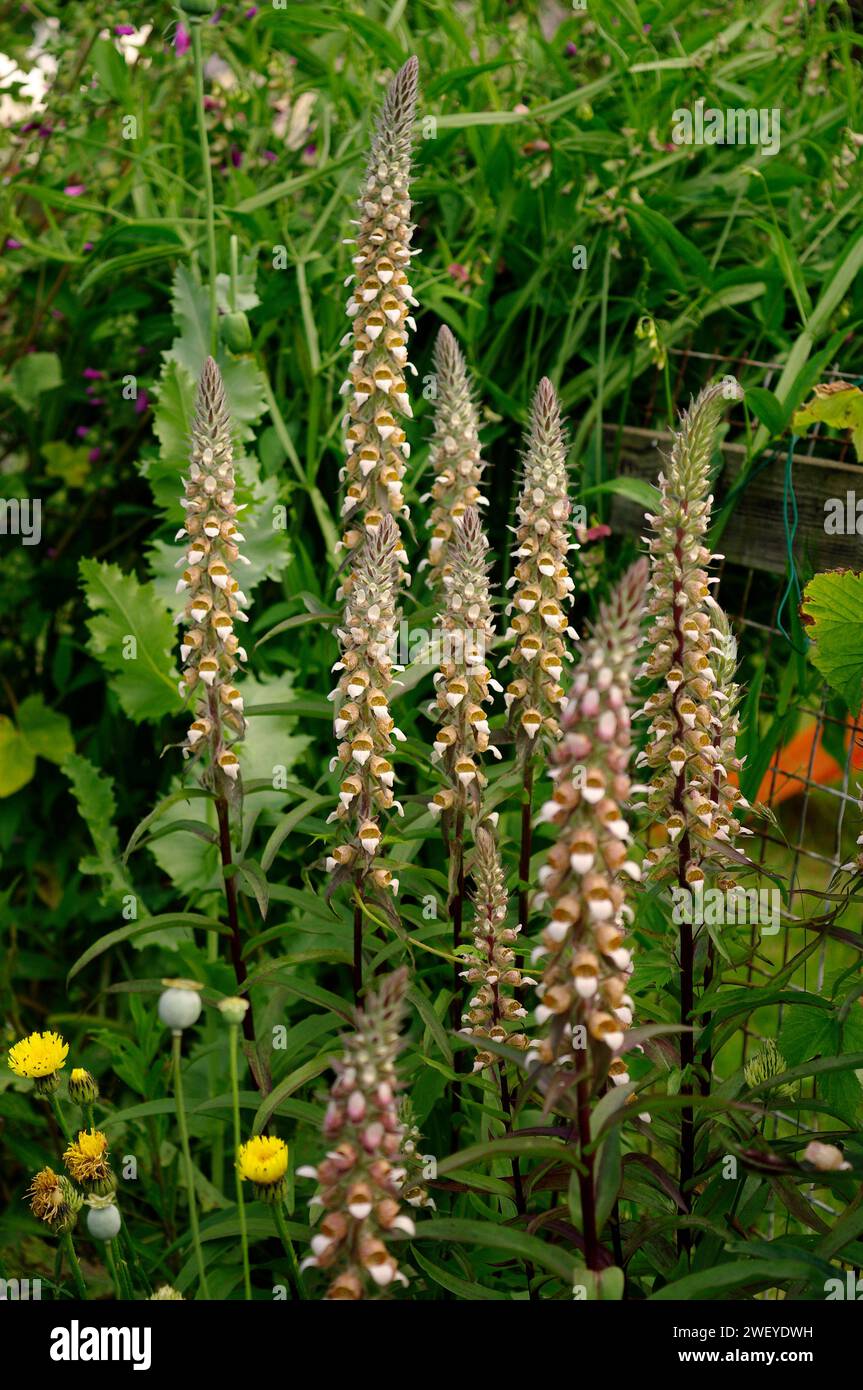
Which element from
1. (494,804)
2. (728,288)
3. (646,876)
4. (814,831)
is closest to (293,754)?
(494,804)

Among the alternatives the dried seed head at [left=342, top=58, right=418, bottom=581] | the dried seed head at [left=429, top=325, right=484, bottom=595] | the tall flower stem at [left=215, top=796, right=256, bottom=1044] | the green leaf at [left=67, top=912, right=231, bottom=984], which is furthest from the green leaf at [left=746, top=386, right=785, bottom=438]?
the green leaf at [left=67, top=912, right=231, bottom=984]

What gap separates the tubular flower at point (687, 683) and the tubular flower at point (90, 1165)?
0.72 m

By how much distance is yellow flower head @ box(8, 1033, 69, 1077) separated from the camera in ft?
5.28

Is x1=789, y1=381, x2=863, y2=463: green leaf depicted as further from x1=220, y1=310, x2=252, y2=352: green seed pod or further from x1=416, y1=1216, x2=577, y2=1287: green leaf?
x1=416, y1=1216, x2=577, y2=1287: green leaf

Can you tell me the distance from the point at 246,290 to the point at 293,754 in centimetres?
92

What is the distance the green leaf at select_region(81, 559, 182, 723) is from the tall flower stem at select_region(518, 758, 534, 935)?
→ 90 centimetres

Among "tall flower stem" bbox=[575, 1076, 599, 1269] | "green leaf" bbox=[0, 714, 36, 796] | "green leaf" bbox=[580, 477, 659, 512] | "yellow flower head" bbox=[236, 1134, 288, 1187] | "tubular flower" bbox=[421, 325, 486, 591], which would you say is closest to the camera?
"tall flower stem" bbox=[575, 1076, 599, 1269]

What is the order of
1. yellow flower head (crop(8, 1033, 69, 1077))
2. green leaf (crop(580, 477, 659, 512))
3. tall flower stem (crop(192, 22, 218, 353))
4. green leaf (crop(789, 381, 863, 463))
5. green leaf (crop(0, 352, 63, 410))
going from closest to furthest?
yellow flower head (crop(8, 1033, 69, 1077)), green leaf (crop(789, 381, 863, 463)), tall flower stem (crop(192, 22, 218, 353)), green leaf (crop(580, 477, 659, 512)), green leaf (crop(0, 352, 63, 410))

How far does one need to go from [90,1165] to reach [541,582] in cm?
88

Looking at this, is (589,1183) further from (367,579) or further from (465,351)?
(465,351)

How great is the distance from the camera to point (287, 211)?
274cm

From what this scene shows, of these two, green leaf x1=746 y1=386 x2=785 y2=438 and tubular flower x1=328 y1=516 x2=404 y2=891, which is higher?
green leaf x1=746 y1=386 x2=785 y2=438

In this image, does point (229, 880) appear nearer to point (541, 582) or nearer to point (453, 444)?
point (541, 582)

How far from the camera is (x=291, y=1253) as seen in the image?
1.40 meters
